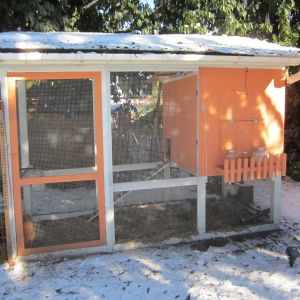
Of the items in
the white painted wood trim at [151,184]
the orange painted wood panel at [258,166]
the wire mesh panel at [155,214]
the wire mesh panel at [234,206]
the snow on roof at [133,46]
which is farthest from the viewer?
the wire mesh panel at [234,206]

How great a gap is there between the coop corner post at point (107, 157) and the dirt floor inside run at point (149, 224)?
25 centimetres

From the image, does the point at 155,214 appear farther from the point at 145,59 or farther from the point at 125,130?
the point at 145,59

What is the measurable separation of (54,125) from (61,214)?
62.7 inches

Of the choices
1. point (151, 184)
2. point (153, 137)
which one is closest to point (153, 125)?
point (153, 137)

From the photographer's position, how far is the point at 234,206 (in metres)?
6.12

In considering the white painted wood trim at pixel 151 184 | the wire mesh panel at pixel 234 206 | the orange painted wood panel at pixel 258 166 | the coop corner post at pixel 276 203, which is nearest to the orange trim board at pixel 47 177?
the white painted wood trim at pixel 151 184

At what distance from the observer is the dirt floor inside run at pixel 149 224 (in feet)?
15.3

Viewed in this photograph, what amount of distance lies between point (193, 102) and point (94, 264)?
2.26 meters

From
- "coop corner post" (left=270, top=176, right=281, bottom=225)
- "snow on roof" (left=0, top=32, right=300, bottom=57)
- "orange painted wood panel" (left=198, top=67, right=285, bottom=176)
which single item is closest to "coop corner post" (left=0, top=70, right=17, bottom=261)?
"snow on roof" (left=0, top=32, right=300, bottom=57)

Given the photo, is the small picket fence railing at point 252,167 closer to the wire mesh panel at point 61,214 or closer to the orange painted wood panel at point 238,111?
the orange painted wood panel at point 238,111

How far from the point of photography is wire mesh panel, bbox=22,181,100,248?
462cm

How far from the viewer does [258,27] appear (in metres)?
9.17

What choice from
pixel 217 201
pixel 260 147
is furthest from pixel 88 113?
→ pixel 217 201

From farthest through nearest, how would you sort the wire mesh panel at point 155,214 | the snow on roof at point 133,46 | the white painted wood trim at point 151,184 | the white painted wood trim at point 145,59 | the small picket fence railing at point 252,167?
the wire mesh panel at point 155,214, the small picket fence railing at point 252,167, the white painted wood trim at point 151,184, the snow on roof at point 133,46, the white painted wood trim at point 145,59
